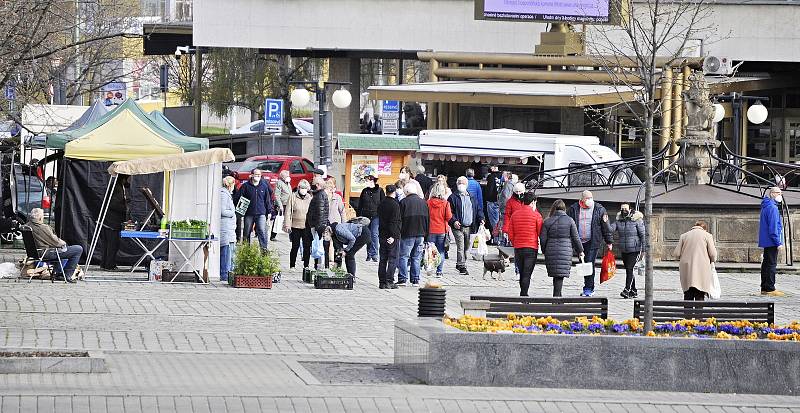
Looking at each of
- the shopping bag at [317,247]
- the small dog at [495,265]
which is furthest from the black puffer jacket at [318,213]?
the small dog at [495,265]

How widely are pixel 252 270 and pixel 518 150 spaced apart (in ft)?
50.3

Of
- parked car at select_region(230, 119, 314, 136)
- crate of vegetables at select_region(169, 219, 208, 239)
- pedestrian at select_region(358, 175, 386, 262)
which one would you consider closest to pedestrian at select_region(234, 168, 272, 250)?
pedestrian at select_region(358, 175, 386, 262)

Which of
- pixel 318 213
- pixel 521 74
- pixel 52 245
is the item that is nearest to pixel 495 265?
pixel 318 213

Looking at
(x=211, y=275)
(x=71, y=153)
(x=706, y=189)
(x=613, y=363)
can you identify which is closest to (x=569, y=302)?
(x=613, y=363)

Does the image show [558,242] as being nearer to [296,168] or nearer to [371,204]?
[371,204]

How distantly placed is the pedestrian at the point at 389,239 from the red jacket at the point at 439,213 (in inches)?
69.1

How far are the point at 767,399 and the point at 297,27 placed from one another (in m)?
36.9

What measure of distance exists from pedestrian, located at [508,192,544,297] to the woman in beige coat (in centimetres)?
220

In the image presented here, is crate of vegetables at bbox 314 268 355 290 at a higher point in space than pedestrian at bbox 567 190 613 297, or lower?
lower

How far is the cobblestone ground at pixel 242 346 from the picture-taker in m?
12.6

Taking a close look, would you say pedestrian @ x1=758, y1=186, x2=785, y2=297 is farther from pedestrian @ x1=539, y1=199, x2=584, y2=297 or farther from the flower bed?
the flower bed

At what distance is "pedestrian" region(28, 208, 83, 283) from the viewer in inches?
880

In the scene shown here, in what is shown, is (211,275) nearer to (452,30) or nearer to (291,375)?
(291,375)

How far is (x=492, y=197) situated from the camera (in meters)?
33.9
